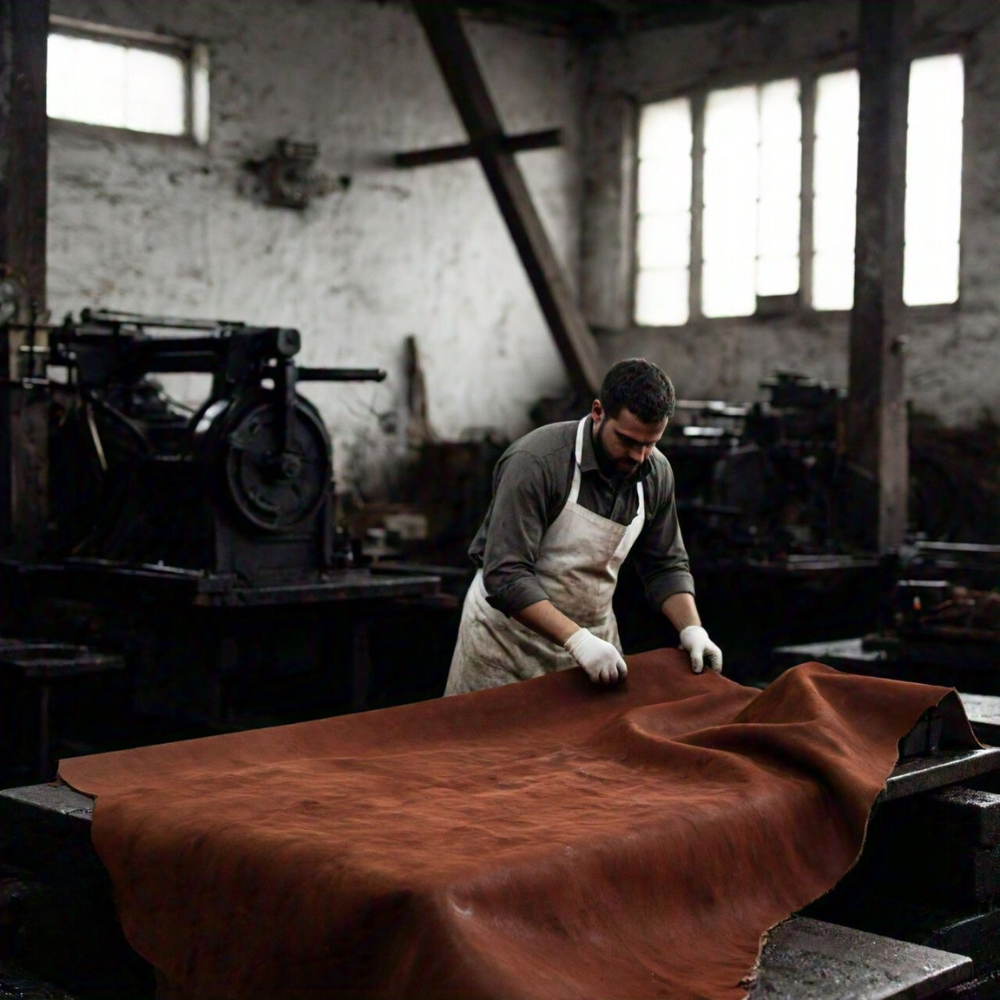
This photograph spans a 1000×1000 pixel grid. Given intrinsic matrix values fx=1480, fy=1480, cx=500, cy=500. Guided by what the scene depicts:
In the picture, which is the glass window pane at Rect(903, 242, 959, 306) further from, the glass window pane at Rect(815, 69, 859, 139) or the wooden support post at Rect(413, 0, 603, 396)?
the wooden support post at Rect(413, 0, 603, 396)

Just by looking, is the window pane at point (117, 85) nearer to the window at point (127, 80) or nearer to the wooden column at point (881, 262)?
the window at point (127, 80)

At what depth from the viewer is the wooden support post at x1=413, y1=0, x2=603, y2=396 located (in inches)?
384

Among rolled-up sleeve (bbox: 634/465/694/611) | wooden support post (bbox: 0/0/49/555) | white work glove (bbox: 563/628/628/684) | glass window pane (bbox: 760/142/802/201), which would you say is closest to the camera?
white work glove (bbox: 563/628/628/684)

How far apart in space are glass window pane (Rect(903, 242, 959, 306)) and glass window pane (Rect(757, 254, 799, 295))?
0.87 meters

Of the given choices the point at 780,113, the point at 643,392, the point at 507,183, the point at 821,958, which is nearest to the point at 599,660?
the point at 643,392

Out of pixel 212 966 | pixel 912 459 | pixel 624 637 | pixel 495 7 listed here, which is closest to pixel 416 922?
pixel 212 966

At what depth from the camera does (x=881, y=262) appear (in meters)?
7.88

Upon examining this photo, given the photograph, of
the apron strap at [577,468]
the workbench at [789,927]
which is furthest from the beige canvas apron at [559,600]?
the workbench at [789,927]

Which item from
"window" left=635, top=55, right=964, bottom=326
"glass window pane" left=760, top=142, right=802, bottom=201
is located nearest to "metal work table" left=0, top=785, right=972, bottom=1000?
"window" left=635, top=55, right=964, bottom=326

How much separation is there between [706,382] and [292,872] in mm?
9492

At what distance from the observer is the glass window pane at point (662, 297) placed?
11.7m

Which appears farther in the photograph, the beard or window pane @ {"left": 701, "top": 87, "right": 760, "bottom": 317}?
window pane @ {"left": 701, "top": 87, "right": 760, "bottom": 317}

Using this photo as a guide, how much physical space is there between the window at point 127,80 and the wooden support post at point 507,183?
1.61 m

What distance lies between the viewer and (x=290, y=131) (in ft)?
34.0
